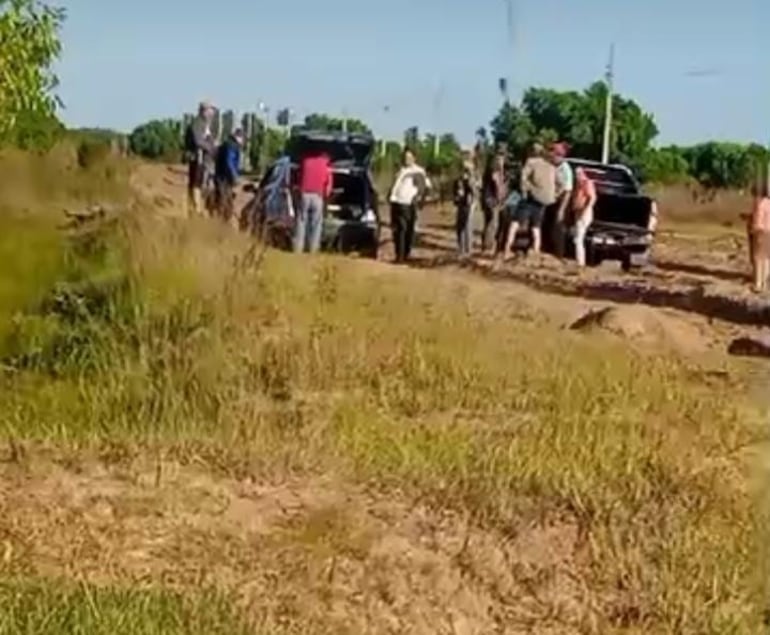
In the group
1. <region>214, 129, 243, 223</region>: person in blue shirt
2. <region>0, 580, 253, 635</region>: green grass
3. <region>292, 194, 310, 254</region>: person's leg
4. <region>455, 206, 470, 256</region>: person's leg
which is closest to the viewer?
<region>0, 580, 253, 635</region>: green grass

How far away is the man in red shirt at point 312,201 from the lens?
71.4 feet

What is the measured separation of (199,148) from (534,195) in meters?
4.22

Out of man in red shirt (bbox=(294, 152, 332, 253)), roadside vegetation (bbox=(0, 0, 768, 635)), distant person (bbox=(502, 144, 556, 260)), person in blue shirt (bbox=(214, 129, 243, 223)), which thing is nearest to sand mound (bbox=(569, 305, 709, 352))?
roadside vegetation (bbox=(0, 0, 768, 635))

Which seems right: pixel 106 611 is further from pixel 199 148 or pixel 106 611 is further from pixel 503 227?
pixel 503 227

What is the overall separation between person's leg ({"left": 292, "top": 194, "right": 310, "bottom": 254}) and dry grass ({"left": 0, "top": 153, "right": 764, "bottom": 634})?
828 cm

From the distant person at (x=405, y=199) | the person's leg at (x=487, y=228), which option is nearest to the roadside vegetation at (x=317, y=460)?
the distant person at (x=405, y=199)

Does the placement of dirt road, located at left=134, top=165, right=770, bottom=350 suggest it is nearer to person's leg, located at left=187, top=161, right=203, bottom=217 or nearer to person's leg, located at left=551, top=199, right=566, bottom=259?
person's leg, located at left=187, top=161, right=203, bottom=217

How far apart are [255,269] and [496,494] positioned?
5.54 meters

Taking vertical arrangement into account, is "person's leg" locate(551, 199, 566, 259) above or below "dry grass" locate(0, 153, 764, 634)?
below

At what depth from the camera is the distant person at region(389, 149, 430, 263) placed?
78.9ft

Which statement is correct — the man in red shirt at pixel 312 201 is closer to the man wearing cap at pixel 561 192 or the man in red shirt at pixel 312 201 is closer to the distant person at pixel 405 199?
the distant person at pixel 405 199

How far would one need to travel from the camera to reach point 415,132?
27.8 metres

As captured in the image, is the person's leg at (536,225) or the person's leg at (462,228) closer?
the person's leg at (536,225)

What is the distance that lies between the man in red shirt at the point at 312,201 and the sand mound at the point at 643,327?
5807 millimetres
